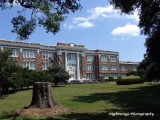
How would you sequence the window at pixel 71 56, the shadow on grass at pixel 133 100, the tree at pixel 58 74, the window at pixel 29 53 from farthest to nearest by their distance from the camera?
the window at pixel 71 56, the window at pixel 29 53, the tree at pixel 58 74, the shadow on grass at pixel 133 100

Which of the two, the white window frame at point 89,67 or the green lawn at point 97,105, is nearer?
the green lawn at point 97,105

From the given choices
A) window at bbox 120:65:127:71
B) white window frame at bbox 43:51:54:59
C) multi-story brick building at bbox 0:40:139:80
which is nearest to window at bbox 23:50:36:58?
multi-story brick building at bbox 0:40:139:80

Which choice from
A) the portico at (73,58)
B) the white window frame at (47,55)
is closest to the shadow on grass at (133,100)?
the white window frame at (47,55)

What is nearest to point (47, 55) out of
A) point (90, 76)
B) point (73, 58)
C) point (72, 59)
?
point (72, 59)

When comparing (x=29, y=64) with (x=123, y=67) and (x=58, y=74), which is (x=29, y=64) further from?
(x=123, y=67)

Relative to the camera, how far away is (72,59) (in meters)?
106

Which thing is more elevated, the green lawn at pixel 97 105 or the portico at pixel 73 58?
the portico at pixel 73 58

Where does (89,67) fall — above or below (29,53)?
below

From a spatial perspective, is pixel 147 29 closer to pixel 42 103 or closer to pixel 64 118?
pixel 42 103

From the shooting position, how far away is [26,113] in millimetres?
18109

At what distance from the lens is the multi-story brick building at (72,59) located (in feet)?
288

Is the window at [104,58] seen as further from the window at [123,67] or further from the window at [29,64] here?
the window at [29,64]

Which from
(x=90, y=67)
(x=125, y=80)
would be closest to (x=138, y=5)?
(x=125, y=80)

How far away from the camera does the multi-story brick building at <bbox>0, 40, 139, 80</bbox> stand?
87.7m
